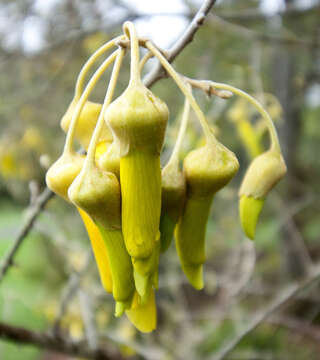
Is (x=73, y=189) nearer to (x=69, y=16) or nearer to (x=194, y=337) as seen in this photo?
(x=194, y=337)

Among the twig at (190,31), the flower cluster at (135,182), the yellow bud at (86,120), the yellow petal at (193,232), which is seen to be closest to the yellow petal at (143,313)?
the flower cluster at (135,182)

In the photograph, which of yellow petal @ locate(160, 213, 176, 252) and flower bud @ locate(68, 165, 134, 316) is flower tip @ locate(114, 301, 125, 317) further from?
yellow petal @ locate(160, 213, 176, 252)

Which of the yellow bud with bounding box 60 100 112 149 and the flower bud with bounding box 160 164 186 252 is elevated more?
the yellow bud with bounding box 60 100 112 149

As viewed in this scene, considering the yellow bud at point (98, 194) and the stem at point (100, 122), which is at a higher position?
the stem at point (100, 122)

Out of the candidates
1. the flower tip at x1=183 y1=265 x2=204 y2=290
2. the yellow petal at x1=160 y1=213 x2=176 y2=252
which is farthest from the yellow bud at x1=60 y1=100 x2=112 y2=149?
the flower tip at x1=183 y1=265 x2=204 y2=290

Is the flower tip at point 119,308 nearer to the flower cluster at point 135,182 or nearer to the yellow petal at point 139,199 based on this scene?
the flower cluster at point 135,182
